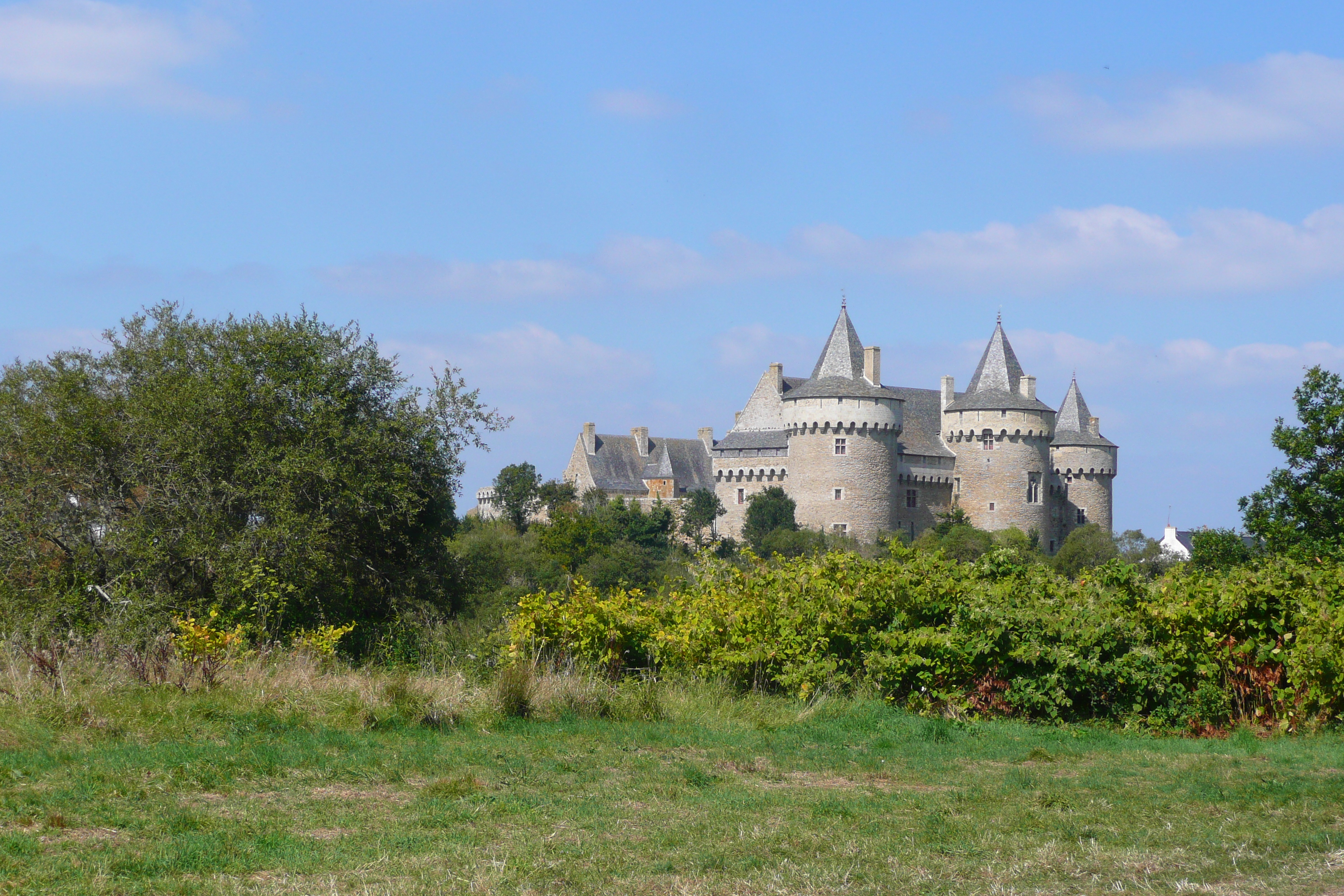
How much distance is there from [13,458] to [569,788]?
11.5 m

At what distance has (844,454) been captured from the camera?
7881 centimetres

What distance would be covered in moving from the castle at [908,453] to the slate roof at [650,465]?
1.63m

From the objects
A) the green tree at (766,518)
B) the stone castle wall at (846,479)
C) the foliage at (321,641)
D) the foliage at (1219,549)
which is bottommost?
the foliage at (321,641)

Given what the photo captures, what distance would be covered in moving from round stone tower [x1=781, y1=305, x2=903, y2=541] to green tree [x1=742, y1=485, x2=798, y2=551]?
1.28 meters

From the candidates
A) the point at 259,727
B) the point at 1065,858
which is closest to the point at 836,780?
the point at 1065,858

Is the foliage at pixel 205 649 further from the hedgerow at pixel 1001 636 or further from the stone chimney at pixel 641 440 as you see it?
the stone chimney at pixel 641 440

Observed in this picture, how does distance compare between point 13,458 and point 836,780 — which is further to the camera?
point 13,458

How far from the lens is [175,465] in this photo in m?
16.1

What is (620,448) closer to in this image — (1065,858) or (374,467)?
(374,467)

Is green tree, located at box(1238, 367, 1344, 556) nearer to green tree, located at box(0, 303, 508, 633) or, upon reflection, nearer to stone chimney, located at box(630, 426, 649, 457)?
green tree, located at box(0, 303, 508, 633)

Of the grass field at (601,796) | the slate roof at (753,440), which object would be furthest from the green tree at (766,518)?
the grass field at (601,796)

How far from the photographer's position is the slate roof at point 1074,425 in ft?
279

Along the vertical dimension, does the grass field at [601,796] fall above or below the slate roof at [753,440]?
below

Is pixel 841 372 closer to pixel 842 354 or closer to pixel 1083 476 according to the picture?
pixel 842 354
